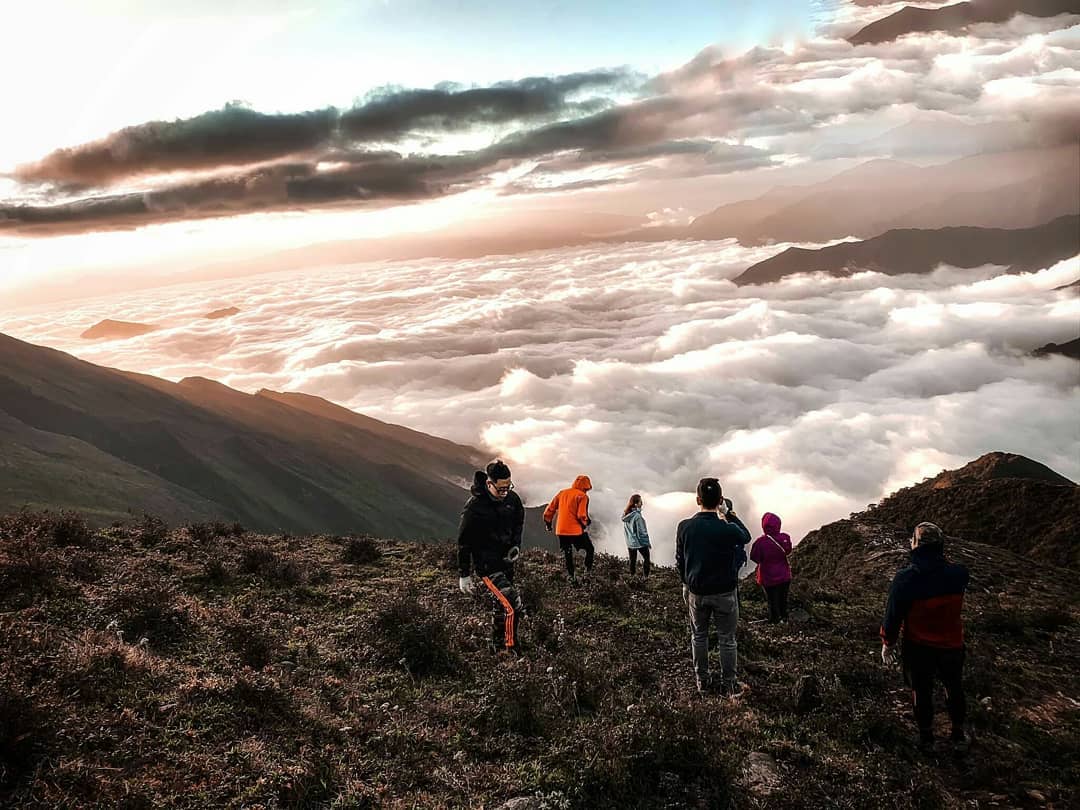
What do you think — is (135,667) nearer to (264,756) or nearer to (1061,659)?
(264,756)

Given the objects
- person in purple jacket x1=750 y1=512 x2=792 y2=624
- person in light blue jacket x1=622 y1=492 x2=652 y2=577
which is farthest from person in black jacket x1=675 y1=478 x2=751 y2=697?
person in light blue jacket x1=622 y1=492 x2=652 y2=577

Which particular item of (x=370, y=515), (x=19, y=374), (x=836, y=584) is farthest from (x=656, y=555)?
(x=836, y=584)

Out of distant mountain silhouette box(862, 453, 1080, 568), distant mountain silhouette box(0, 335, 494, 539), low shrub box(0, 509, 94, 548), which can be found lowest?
distant mountain silhouette box(0, 335, 494, 539)

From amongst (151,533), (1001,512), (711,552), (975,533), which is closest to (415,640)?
(711,552)

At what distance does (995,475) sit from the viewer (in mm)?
26406

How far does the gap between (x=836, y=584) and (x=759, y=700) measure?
30.2 ft

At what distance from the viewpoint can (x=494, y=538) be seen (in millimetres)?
7973

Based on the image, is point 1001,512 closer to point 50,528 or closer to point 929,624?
point 929,624

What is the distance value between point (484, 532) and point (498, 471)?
81 centimetres

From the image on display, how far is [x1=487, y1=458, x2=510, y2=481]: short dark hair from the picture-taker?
789cm

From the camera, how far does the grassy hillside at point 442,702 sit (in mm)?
4680

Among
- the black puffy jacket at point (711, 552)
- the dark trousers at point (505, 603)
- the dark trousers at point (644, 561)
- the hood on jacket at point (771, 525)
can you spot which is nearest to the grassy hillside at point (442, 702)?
the dark trousers at point (505, 603)

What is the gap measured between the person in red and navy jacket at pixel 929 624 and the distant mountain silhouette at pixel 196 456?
65.2m

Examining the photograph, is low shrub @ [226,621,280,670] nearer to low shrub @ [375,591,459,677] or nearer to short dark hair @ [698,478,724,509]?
low shrub @ [375,591,459,677]
